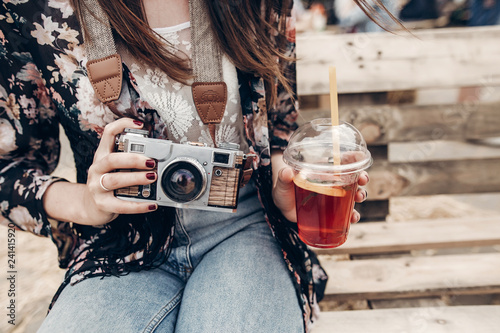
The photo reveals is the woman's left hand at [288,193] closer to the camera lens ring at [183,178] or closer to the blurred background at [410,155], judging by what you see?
the camera lens ring at [183,178]

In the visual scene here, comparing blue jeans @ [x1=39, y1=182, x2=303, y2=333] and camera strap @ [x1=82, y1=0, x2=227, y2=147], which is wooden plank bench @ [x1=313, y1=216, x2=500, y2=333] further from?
camera strap @ [x1=82, y1=0, x2=227, y2=147]

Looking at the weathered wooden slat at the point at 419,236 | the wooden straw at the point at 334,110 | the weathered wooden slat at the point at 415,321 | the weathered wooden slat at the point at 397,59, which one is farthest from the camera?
the weathered wooden slat at the point at 397,59

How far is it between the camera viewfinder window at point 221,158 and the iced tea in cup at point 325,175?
14cm

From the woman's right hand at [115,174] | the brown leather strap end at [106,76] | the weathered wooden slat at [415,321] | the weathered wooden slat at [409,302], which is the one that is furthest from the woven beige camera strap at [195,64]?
the weathered wooden slat at [409,302]

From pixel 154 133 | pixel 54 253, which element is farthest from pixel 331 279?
pixel 54 253

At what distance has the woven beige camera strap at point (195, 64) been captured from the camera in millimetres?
777

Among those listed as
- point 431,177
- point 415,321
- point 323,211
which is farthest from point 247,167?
point 431,177

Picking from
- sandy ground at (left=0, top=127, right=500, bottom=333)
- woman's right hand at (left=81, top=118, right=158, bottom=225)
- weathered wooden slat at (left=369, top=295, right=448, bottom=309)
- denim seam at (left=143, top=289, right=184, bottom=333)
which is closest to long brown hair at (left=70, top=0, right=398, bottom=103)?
woman's right hand at (left=81, top=118, right=158, bottom=225)

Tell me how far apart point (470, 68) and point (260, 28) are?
1.12 metres

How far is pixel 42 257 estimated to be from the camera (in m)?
1.79

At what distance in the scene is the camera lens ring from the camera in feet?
2.37

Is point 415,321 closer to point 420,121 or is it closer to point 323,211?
point 323,211

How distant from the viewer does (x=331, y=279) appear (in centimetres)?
123

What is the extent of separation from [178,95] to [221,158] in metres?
0.22
